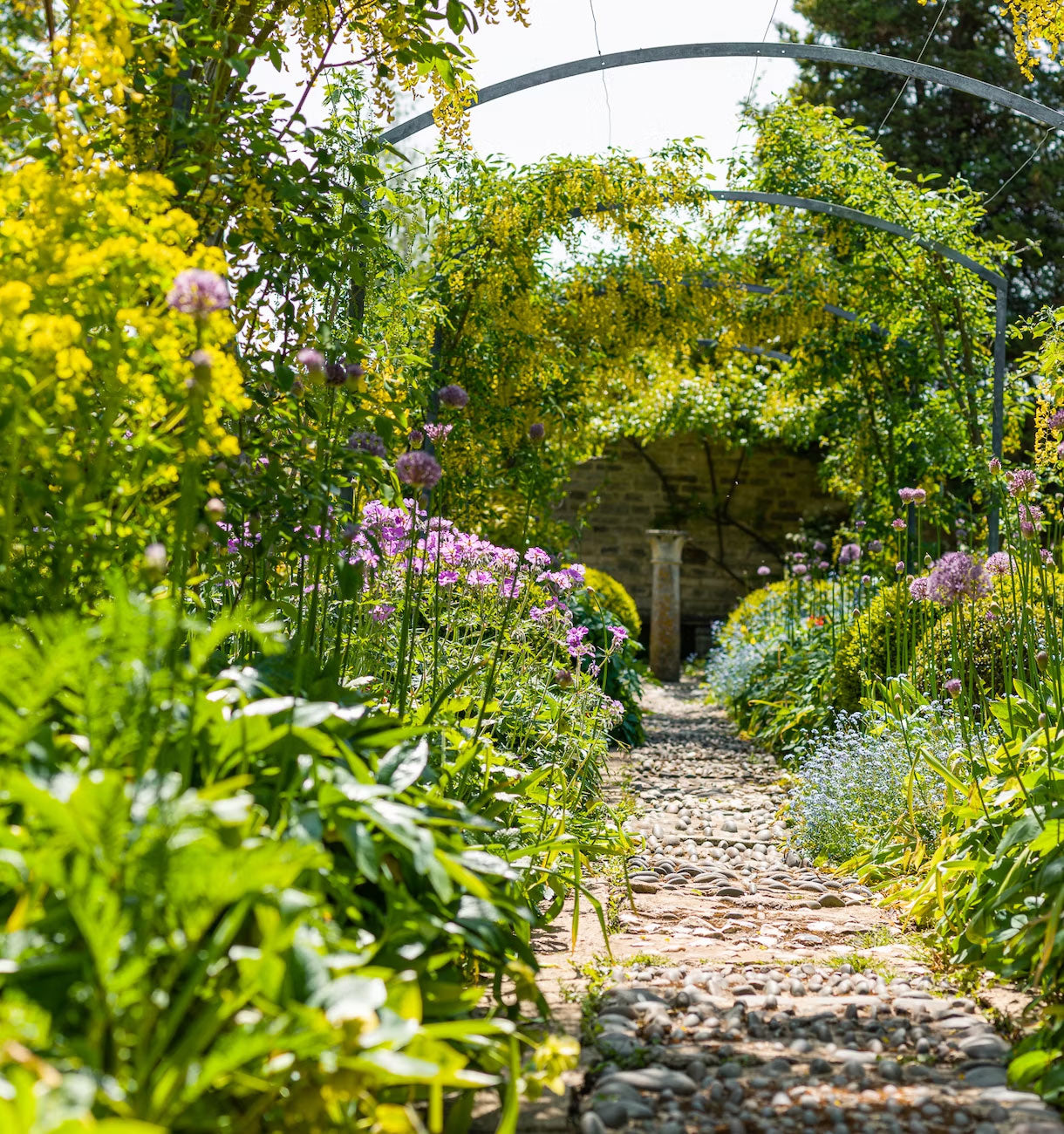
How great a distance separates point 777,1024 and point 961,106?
15.1m

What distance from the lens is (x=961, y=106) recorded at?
14562 mm

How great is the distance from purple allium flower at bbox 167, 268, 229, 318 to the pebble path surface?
52.5 inches

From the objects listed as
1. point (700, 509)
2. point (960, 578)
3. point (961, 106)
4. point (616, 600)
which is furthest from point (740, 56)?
point (961, 106)

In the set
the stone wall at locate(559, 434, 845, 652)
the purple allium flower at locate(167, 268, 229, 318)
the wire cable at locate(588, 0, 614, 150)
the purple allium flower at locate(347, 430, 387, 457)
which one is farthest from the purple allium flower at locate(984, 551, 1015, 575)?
the stone wall at locate(559, 434, 845, 652)

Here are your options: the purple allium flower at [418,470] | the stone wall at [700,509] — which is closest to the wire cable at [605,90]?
the purple allium flower at [418,470]

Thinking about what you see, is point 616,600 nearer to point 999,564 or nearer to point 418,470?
point 999,564

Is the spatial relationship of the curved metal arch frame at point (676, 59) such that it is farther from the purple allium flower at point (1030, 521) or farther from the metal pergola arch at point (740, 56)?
the purple allium flower at point (1030, 521)

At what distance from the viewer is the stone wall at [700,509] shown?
43.1ft

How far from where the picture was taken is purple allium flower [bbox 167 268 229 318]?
1.57 metres

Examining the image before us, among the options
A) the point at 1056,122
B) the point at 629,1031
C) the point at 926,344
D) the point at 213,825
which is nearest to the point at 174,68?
the point at 213,825

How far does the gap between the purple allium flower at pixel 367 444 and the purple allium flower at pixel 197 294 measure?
1.03 metres

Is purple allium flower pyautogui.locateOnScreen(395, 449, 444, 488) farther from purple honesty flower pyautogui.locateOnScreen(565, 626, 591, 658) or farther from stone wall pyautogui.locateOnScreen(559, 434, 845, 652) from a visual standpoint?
stone wall pyautogui.locateOnScreen(559, 434, 845, 652)

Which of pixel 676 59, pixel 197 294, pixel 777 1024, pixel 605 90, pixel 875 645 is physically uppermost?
pixel 605 90

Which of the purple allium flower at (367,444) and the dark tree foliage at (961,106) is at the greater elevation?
the dark tree foliage at (961,106)
